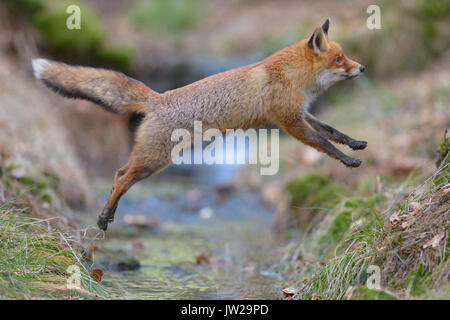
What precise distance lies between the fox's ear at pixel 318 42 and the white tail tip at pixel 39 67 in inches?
116

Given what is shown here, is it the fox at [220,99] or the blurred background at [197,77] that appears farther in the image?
the blurred background at [197,77]

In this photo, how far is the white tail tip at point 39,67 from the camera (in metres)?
5.60

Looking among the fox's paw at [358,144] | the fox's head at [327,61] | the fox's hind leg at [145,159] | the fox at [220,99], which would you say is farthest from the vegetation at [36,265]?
the fox's head at [327,61]

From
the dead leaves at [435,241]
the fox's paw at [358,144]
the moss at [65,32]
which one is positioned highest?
the moss at [65,32]

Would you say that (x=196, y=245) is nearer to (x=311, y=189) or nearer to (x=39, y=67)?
(x=311, y=189)

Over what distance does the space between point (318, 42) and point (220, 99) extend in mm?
1329

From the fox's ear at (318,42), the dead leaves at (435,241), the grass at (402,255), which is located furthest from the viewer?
the fox's ear at (318,42)

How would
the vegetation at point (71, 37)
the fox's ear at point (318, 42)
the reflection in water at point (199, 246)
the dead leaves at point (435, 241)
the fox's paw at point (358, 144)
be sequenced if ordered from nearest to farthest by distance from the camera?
the dead leaves at point (435, 241) → the reflection in water at point (199, 246) → the fox's paw at point (358, 144) → the fox's ear at point (318, 42) → the vegetation at point (71, 37)

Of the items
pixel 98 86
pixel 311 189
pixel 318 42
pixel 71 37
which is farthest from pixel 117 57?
pixel 318 42

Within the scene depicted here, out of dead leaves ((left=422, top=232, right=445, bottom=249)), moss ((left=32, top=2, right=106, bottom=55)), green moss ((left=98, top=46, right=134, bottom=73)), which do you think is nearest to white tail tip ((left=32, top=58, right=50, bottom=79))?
dead leaves ((left=422, top=232, right=445, bottom=249))

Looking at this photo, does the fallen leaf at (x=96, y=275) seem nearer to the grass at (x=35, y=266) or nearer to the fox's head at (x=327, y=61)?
the grass at (x=35, y=266)

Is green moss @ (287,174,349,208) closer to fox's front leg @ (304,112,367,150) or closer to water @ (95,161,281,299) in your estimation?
water @ (95,161,281,299)
